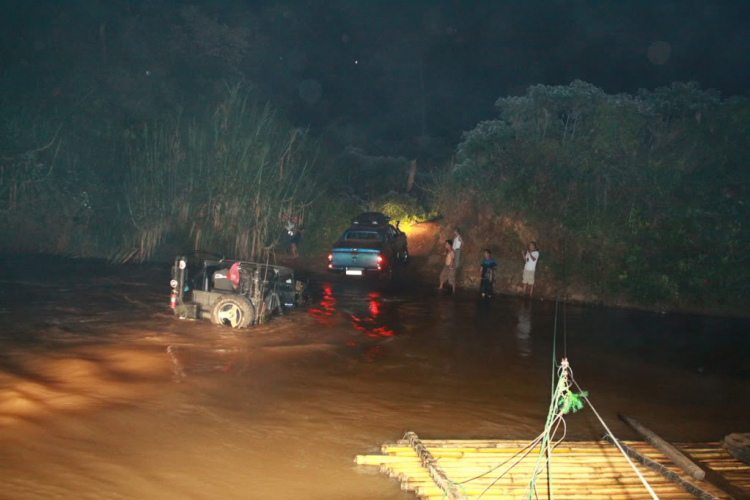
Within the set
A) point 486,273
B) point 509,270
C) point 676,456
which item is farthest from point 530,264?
point 676,456

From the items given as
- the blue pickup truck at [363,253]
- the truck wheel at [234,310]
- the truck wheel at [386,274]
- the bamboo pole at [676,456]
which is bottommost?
the bamboo pole at [676,456]

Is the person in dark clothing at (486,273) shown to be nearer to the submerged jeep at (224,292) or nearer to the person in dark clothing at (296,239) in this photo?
the submerged jeep at (224,292)

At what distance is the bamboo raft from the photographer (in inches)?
200

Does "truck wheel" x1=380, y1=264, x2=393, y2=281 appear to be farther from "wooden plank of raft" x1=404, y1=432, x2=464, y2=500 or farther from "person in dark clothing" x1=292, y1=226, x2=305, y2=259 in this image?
"wooden plank of raft" x1=404, y1=432, x2=464, y2=500

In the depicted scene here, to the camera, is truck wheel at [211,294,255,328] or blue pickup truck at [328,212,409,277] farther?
blue pickup truck at [328,212,409,277]

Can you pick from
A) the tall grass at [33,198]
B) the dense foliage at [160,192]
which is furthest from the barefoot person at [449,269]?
the tall grass at [33,198]

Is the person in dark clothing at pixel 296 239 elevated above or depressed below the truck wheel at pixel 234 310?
above

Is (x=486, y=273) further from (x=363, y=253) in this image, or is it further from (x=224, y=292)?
(x=224, y=292)

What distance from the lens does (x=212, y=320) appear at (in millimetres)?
11953

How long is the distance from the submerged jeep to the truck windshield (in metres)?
8.84

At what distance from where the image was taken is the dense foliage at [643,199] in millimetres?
18172

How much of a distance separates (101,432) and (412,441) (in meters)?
3.07

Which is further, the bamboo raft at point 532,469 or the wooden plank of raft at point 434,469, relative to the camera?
the bamboo raft at point 532,469

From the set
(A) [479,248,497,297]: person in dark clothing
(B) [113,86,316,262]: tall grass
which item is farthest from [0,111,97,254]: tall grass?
(A) [479,248,497,297]: person in dark clothing
